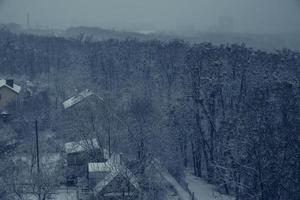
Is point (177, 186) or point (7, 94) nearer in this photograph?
point (177, 186)

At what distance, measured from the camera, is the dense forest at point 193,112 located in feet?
51.4

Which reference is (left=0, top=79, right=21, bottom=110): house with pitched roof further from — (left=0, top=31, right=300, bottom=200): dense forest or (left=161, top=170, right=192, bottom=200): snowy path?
(left=161, top=170, right=192, bottom=200): snowy path

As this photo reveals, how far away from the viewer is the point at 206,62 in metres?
24.8

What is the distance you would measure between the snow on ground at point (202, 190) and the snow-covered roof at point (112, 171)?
3747mm

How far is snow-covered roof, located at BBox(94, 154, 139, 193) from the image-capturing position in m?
17.2

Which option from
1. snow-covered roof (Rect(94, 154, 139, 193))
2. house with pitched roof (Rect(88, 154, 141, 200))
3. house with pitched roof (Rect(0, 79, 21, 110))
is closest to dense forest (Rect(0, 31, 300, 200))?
house with pitched roof (Rect(0, 79, 21, 110))

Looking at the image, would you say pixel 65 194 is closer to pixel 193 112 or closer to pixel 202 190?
pixel 202 190

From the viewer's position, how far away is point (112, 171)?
18.1 meters

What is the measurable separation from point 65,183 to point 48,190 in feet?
11.0

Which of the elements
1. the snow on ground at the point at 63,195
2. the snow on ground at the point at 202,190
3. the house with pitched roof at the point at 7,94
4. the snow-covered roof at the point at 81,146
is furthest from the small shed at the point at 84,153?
the house with pitched roof at the point at 7,94

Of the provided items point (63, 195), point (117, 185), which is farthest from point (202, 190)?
point (63, 195)

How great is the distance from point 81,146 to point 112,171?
4.28m

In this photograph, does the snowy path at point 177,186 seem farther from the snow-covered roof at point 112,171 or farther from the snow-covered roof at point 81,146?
the snow-covered roof at point 81,146

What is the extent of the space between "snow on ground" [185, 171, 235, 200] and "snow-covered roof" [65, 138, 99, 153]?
4.93 meters
